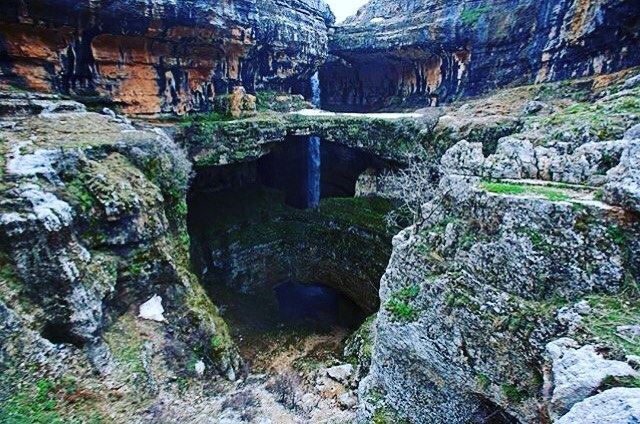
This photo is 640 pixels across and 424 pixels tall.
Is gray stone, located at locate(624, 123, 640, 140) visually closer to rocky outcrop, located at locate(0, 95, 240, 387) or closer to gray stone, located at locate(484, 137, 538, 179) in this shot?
gray stone, located at locate(484, 137, 538, 179)

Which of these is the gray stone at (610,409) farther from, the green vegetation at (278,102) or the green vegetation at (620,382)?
the green vegetation at (278,102)

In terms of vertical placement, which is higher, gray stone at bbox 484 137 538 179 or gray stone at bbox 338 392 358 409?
gray stone at bbox 484 137 538 179

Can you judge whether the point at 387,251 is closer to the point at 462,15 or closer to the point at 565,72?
the point at 565,72

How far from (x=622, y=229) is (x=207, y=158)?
16614 millimetres

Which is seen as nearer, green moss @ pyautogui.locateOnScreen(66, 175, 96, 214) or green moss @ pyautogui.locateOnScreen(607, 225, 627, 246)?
green moss @ pyautogui.locateOnScreen(607, 225, 627, 246)

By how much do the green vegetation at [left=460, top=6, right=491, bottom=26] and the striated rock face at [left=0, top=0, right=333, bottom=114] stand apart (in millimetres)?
9897

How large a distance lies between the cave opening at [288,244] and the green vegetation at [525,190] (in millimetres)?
12162

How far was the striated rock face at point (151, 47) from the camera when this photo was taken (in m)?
13.3

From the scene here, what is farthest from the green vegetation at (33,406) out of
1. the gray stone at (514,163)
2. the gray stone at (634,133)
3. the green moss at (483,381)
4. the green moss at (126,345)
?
the gray stone at (634,133)

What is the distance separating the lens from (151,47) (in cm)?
1684

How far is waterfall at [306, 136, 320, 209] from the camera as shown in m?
25.3

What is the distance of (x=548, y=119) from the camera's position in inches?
490

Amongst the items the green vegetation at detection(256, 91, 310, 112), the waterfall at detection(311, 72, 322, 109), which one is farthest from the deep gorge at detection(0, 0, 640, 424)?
the waterfall at detection(311, 72, 322, 109)

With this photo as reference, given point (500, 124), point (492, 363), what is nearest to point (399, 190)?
point (500, 124)
